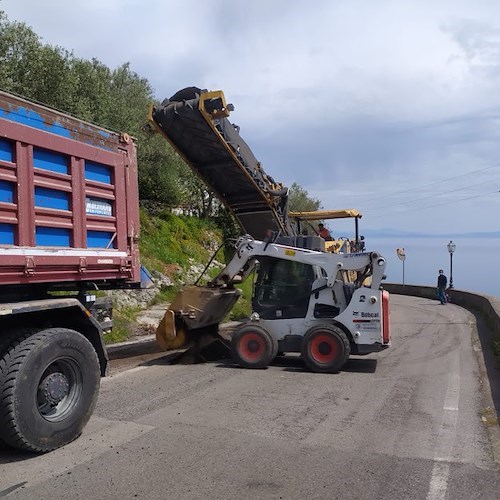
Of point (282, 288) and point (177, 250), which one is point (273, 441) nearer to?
point (282, 288)

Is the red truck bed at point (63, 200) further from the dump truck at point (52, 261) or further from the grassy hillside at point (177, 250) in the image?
the grassy hillside at point (177, 250)

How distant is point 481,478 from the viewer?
15.2 feet

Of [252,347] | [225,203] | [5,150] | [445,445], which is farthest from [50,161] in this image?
[225,203]

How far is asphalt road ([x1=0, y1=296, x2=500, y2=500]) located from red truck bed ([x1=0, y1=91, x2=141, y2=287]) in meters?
1.70

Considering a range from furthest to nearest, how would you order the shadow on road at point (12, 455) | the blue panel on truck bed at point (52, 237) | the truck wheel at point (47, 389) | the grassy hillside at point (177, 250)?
the grassy hillside at point (177, 250)
the blue panel on truck bed at point (52, 237)
the shadow on road at point (12, 455)
the truck wheel at point (47, 389)

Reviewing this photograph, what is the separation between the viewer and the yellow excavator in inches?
391

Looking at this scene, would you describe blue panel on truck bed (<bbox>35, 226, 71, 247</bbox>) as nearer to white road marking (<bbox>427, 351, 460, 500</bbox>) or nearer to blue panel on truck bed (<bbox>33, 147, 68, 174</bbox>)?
blue panel on truck bed (<bbox>33, 147, 68, 174</bbox>)

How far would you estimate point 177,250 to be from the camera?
20.8 meters

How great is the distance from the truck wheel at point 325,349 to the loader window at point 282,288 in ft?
2.44

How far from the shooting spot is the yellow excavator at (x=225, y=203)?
9.93 metres

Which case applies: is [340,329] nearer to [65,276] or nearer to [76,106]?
[65,276]

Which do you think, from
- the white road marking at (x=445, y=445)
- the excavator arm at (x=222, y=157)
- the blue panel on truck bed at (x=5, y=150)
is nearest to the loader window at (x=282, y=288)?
the white road marking at (x=445, y=445)

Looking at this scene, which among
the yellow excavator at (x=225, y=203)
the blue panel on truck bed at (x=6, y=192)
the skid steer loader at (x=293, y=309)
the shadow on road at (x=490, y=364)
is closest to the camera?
the blue panel on truck bed at (x=6, y=192)

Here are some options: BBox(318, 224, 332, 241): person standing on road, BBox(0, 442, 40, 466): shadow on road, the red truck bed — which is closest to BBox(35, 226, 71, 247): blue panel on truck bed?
the red truck bed
